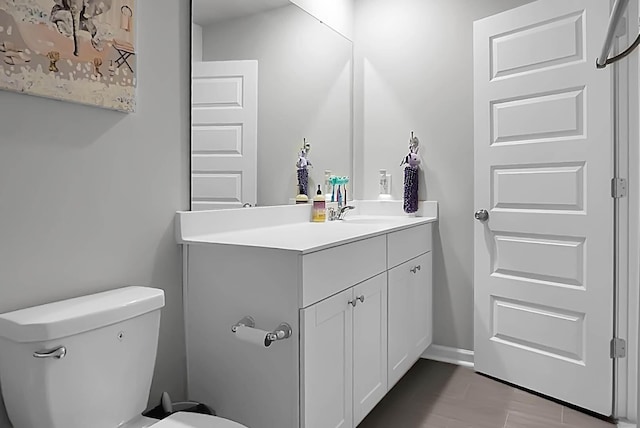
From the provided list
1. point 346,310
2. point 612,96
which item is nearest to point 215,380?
→ point 346,310

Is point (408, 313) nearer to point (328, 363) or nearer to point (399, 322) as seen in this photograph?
point (399, 322)

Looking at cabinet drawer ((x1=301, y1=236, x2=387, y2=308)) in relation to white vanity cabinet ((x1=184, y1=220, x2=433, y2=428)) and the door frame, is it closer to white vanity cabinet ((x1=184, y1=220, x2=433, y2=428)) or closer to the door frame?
white vanity cabinet ((x1=184, y1=220, x2=433, y2=428))

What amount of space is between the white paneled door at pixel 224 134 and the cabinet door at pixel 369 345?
678 millimetres

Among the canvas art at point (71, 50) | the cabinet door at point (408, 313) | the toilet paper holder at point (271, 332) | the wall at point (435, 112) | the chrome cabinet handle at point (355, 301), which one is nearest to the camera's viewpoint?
the canvas art at point (71, 50)

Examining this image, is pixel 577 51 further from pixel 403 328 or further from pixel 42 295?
pixel 42 295

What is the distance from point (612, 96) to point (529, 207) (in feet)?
2.08

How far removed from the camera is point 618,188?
6.93 feet

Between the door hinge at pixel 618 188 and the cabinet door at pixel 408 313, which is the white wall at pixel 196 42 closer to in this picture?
the cabinet door at pixel 408 313

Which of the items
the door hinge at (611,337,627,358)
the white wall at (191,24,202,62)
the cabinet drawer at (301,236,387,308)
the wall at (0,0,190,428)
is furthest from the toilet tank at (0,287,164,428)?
the door hinge at (611,337,627,358)

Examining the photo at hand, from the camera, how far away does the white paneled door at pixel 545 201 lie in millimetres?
2168

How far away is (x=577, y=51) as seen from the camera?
2225 millimetres

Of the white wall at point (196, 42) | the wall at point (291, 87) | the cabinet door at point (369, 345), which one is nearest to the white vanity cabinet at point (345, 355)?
the cabinet door at point (369, 345)

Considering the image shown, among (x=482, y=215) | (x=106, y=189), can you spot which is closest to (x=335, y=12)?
(x=482, y=215)

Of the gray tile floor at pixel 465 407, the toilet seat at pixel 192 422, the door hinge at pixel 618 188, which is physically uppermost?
the door hinge at pixel 618 188
